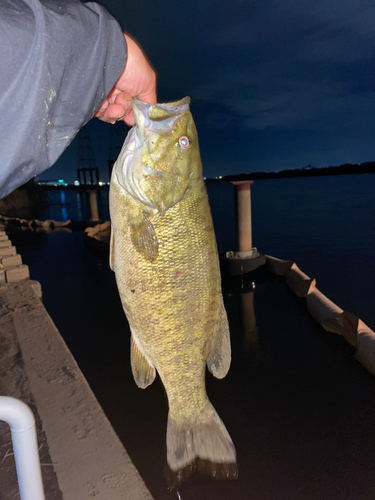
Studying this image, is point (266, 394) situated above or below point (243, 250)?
below

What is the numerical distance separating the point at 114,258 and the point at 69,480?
1.47 m

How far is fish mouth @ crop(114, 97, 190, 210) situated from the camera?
1.66 m

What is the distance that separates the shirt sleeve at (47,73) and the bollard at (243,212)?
8.16m

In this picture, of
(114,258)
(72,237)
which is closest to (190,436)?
(114,258)

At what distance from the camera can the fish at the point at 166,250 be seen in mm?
1674

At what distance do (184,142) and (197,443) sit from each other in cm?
169

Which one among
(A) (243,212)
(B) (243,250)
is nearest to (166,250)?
(A) (243,212)

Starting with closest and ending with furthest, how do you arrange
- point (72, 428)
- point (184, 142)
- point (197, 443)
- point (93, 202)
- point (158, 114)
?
point (158, 114) → point (184, 142) → point (197, 443) → point (72, 428) → point (93, 202)

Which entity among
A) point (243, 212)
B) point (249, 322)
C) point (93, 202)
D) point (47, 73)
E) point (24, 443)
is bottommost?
point (249, 322)

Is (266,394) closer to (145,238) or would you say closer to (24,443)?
(145,238)

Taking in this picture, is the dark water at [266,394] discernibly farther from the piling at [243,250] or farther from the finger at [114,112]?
the finger at [114,112]

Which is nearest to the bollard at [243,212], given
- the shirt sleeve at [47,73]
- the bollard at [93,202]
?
the shirt sleeve at [47,73]

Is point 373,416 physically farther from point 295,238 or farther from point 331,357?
point 295,238

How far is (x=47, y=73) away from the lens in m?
0.96
